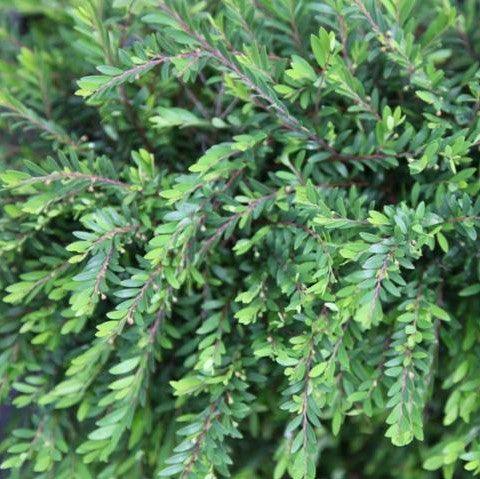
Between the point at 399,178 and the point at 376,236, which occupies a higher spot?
the point at 376,236

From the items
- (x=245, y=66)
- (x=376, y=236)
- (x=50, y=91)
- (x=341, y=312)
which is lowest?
(x=341, y=312)

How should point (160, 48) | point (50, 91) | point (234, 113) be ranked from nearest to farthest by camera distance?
point (160, 48), point (234, 113), point (50, 91)

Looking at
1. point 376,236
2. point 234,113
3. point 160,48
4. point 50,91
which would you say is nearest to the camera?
point 376,236

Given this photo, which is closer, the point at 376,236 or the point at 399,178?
the point at 376,236

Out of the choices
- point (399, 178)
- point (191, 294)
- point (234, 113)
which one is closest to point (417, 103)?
point (399, 178)

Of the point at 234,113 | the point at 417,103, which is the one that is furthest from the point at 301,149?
the point at 417,103

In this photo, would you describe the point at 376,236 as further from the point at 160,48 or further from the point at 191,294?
the point at 160,48
